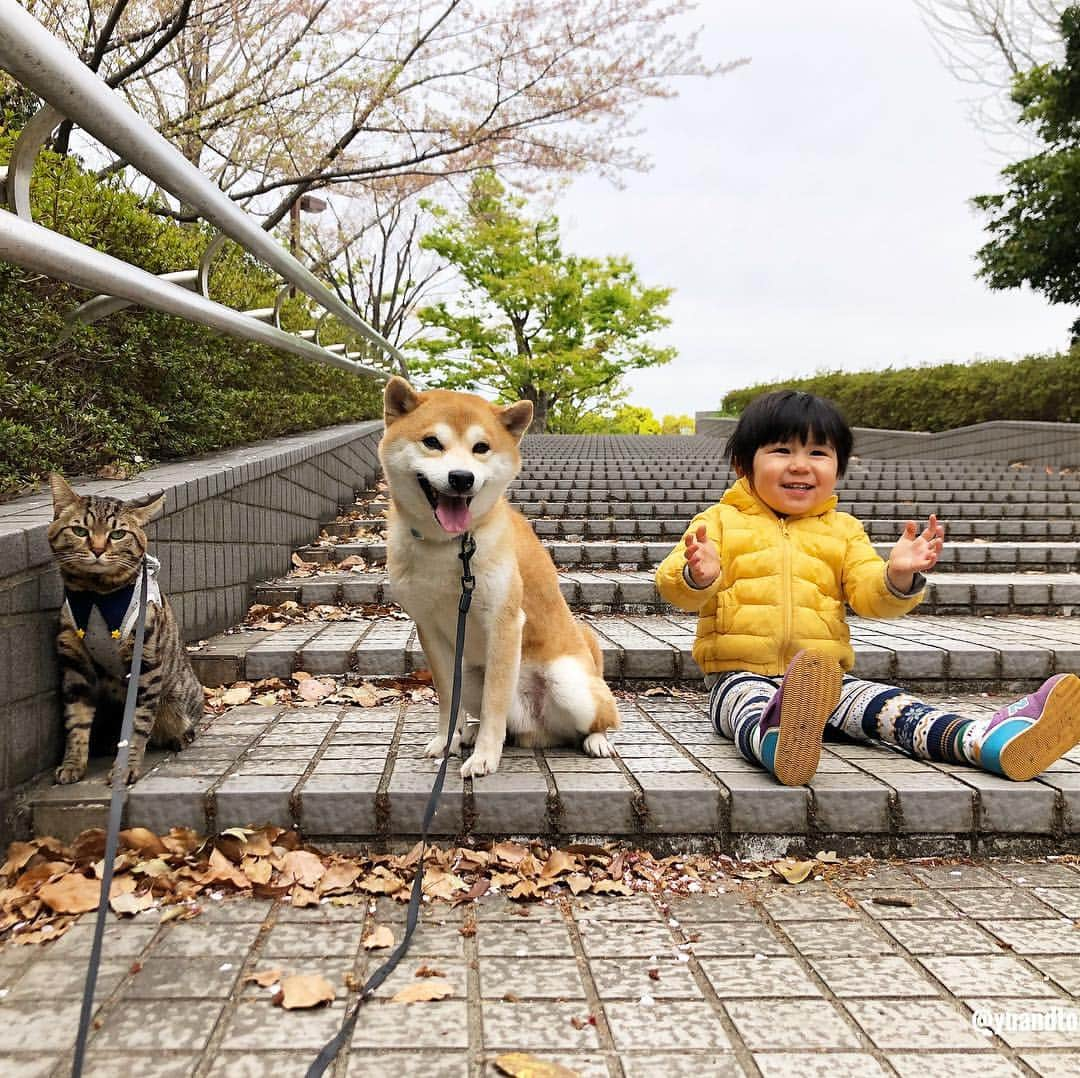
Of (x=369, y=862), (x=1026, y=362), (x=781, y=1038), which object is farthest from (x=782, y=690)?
(x=1026, y=362)

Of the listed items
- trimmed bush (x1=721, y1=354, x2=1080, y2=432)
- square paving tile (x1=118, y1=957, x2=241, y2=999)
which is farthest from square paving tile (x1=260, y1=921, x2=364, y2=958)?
trimmed bush (x1=721, y1=354, x2=1080, y2=432)

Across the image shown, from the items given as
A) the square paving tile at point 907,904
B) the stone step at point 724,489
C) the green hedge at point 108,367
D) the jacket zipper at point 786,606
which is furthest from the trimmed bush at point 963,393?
the square paving tile at point 907,904

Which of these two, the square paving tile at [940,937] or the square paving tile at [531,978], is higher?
the square paving tile at [940,937]

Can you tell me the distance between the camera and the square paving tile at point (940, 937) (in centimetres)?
212

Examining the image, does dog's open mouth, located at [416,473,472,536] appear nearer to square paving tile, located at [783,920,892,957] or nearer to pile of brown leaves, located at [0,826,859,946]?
pile of brown leaves, located at [0,826,859,946]

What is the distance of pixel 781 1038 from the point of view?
1.78 meters

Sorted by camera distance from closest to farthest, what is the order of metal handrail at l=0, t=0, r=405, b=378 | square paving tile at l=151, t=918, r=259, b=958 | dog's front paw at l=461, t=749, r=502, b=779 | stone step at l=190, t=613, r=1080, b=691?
square paving tile at l=151, t=918, r=259, b=958
metal handrail at l=0, t=0, r=405, b=378
dog's front paw at l=461, t=749, r=502, b=779
stone step at l=190, t=613, r=1080, b=691

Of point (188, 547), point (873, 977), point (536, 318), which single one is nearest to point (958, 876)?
point (873, 977)

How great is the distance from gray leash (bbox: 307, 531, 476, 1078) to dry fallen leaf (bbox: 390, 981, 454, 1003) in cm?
6

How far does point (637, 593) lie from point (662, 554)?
3.38ft

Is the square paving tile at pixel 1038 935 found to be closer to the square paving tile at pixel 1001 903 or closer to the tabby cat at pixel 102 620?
the square paving tile at pixel 1001 903

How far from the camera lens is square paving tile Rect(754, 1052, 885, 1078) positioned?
1.67m

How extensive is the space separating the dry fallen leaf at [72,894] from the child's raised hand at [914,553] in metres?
2.64

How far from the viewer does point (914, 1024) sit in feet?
5.98
